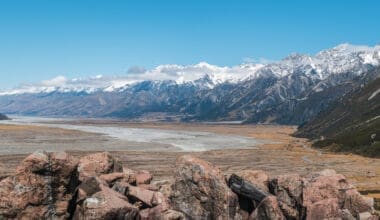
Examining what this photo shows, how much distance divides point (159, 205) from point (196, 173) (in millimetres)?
4276

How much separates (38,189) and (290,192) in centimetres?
1942

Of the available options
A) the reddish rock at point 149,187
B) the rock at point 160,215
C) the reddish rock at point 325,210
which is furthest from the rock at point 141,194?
the reddish rock at point 325,210

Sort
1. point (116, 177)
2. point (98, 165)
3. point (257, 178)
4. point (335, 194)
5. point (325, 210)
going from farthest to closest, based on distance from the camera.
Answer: point (98, 165) → point (257, 178) → point (335, 194) → point (116, 177) → point (325, 210)

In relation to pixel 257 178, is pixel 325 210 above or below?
below

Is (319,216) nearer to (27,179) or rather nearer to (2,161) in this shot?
(27,179)

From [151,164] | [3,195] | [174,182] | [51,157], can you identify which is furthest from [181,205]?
[151,164]

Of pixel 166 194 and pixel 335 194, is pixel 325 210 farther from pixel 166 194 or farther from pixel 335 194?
pixel 166 194

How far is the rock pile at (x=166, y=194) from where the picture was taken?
3553 cm

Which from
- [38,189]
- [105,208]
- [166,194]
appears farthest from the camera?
[166,194]

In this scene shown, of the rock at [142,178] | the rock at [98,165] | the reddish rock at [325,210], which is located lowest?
the reddish rock at [325,210]

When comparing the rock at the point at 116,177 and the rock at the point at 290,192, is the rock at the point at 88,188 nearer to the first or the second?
the rock at the point at 116,177

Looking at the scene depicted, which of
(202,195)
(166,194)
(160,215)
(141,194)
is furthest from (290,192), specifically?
(141,194)

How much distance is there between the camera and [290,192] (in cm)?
4153

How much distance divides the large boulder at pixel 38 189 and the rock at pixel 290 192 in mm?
16307
